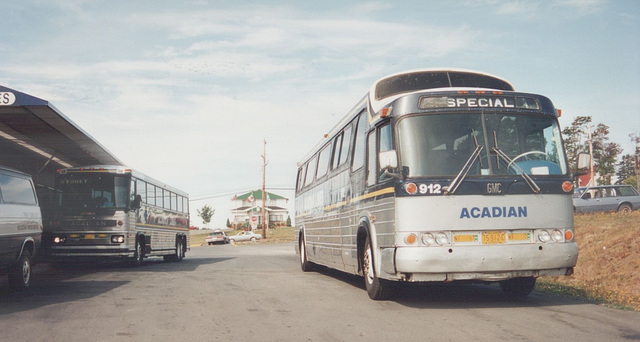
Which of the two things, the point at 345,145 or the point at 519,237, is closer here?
the point at 519,237

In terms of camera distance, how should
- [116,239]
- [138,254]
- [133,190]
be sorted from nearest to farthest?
[116,239] < [133,190] < [138,254]

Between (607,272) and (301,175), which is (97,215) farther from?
(607,272)

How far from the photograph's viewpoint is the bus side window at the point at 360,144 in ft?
35.4

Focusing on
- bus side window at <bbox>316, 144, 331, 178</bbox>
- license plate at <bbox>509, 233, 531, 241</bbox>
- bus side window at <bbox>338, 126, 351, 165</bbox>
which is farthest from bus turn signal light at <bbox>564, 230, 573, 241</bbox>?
bus side window at <bbox>316, 144, 331, 178</bbox>

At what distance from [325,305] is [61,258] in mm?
11686

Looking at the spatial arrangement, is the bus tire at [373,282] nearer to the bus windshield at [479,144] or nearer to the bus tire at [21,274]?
the bus windshield at [479,144]

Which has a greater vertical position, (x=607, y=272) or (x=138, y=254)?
(x=138, y=254)

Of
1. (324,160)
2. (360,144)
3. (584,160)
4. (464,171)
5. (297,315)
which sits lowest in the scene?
(297,315)

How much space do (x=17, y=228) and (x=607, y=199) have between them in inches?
1129

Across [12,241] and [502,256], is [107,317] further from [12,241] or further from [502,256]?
[502,256]

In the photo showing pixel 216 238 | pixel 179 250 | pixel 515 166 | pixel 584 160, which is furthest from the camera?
pixel 216 238

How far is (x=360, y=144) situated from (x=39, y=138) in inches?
488

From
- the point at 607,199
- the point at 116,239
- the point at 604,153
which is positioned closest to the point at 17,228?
the point at 116,239

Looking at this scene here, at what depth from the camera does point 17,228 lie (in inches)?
460
